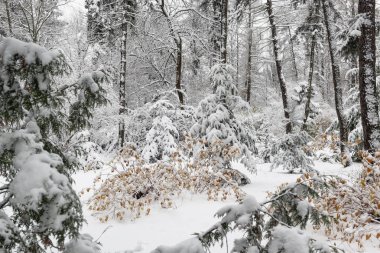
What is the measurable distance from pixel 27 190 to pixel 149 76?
19231mm

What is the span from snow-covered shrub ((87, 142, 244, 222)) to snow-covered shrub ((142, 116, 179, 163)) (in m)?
4.32

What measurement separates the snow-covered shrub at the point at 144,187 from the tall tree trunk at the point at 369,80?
2.86 meters

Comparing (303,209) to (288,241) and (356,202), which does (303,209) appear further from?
(356,202)

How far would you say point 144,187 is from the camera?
269 inches

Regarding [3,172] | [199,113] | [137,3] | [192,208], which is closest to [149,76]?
[137,3]

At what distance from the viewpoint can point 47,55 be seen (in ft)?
8.22

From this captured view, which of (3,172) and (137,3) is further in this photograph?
(137,3)

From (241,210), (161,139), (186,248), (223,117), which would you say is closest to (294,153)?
(223,117)

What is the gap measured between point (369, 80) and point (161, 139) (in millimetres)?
7356

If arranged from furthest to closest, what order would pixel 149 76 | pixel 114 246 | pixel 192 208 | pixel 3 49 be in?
pixel 149 76, pixel 192 208, pixel 114 246, pixel 3 49

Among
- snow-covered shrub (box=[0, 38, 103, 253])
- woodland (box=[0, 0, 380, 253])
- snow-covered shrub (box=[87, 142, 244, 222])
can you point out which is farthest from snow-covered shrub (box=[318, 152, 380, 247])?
snow-covered shrub (box=[0, 38, 103, 253])

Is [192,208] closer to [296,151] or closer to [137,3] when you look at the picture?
[296,151]

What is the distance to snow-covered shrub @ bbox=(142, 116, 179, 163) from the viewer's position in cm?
1200

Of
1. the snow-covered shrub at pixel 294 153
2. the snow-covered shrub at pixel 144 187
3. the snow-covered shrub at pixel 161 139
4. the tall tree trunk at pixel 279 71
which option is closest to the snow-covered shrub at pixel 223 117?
the snow-covered shrub at pixel 144 187
